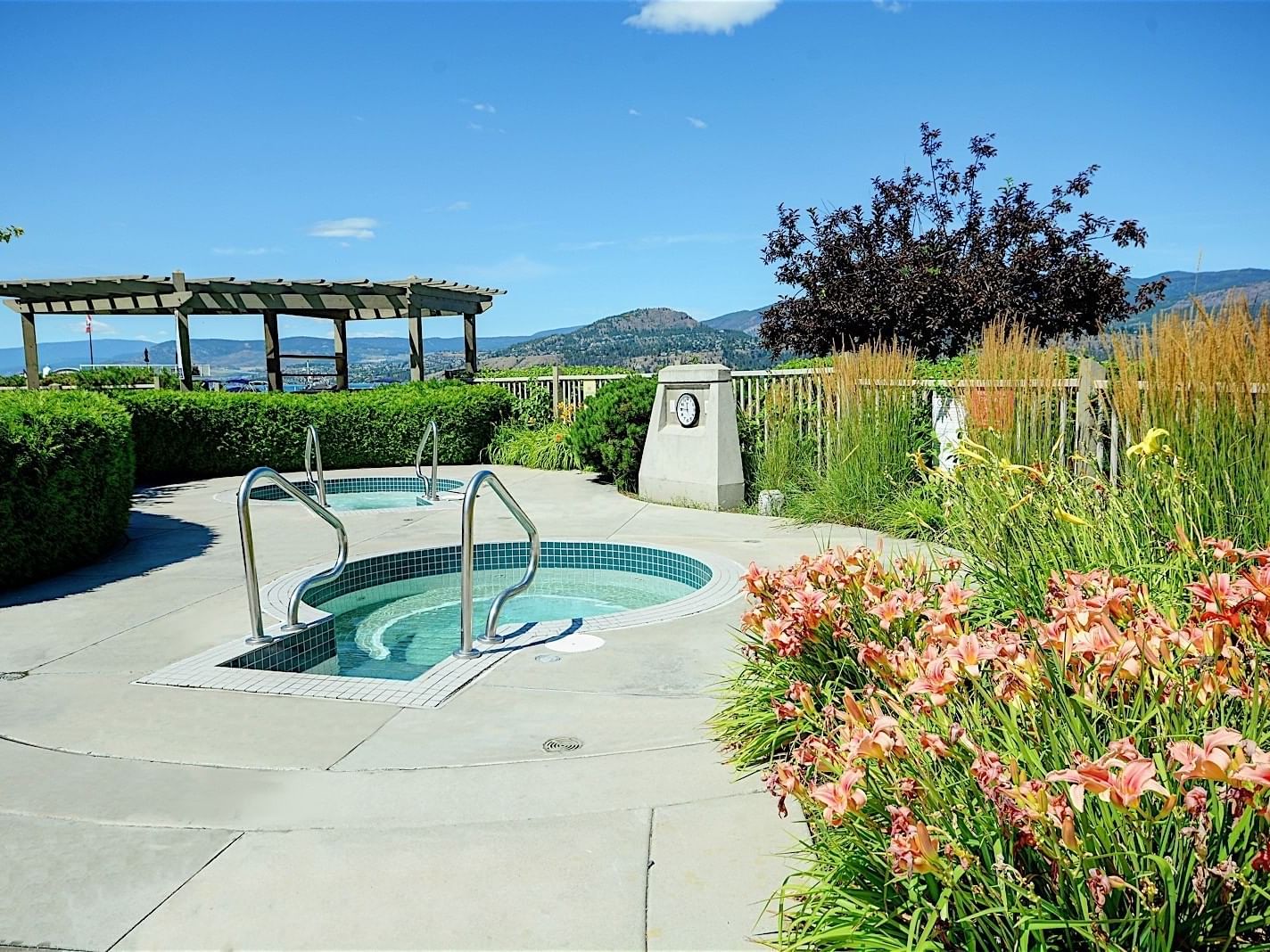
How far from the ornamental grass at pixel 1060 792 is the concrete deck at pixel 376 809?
43cm

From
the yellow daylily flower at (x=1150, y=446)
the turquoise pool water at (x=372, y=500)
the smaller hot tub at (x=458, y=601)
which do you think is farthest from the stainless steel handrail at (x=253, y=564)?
the turquoise pool water at (x=372, y=500)

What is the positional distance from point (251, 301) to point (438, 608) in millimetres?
13069

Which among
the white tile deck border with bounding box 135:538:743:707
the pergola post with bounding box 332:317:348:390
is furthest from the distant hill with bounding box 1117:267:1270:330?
the pergola post with bounding box 332:317:348:390

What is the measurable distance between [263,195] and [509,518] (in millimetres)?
18771

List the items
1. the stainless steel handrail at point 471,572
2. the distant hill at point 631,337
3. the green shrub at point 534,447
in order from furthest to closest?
the distant hill at point 631,337 < the green shrub at point 534,447 < the stainless steel handrail at point 471,572

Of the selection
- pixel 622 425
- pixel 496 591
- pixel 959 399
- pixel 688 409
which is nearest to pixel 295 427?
pixel 622 425

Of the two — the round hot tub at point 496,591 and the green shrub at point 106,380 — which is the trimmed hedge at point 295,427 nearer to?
the round hot tub at point 496,591

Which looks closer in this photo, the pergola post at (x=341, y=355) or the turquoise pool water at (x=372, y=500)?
the turquoise pool water at (x=372, y=500)

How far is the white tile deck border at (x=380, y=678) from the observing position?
13.1 ft

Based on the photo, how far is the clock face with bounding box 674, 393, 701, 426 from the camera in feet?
31.0

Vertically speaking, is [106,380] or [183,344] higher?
[183,344]

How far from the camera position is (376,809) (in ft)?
9.39

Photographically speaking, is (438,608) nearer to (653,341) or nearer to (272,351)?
(272,351)

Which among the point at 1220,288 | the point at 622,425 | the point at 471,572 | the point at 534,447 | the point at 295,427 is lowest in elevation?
the point at 471,572
